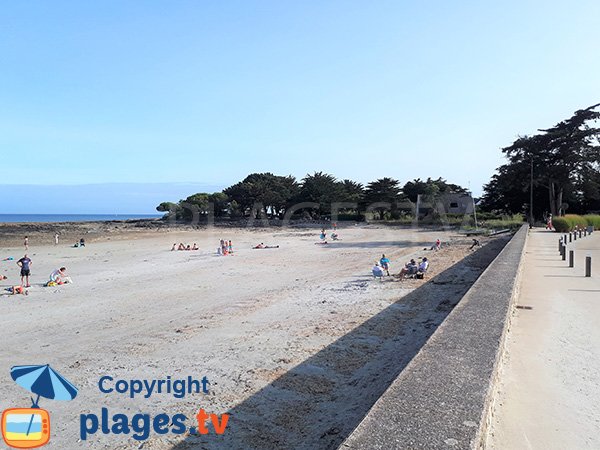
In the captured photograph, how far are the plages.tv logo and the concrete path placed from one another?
4336 mm

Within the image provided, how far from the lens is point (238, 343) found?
7012mm

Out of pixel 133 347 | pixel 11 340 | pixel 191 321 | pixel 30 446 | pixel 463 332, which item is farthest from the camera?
pixel 191 321

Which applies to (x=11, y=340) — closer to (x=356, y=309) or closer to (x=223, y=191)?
(x=356, y=309)

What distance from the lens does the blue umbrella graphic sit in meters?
5.18

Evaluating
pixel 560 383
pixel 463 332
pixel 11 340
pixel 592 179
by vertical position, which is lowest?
pixel 11 340

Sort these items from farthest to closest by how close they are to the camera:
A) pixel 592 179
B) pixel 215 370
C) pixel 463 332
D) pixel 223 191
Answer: pixel 223 191 → pixel 592 179 → pixel 215 370 → pixel 463 332

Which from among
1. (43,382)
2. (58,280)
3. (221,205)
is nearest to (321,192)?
(221,205)

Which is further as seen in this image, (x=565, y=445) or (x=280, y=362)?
(x=280, y=362)

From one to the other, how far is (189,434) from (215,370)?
167 centimetres

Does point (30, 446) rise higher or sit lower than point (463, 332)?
lower

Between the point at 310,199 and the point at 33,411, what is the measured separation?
57.3 m

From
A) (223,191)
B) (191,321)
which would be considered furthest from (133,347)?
(223,191)

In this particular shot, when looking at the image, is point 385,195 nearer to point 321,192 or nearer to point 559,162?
point 321,192

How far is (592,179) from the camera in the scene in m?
39.0
